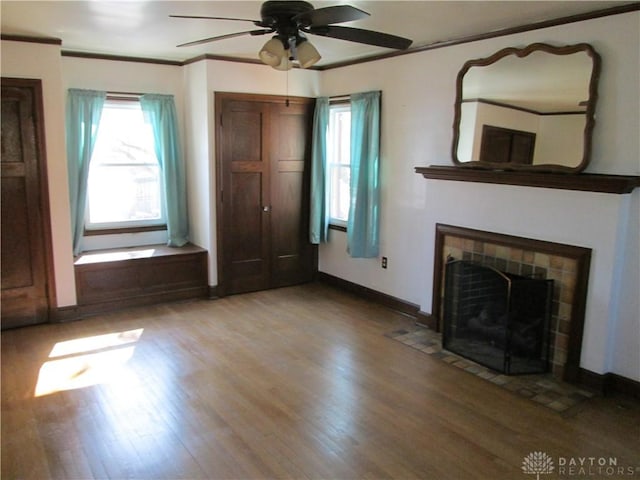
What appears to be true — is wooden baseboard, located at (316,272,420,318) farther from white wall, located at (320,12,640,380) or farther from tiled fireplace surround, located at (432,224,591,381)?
tiled fireplace surround, located at (432,224,591,381)

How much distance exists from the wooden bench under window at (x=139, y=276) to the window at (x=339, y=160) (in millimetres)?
1549

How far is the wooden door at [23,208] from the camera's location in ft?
13.5

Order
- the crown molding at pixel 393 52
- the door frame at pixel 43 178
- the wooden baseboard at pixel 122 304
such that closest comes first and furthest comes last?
the crown molding at pixel 393 52, the door frame at pixel 43 178, the wooden baseboard at pixel 122 304

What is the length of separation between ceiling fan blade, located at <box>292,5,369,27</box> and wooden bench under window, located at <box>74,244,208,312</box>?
3.05 meters

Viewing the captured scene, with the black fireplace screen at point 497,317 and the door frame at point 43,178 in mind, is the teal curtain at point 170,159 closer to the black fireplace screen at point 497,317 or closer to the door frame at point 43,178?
the door frame at point 43,178

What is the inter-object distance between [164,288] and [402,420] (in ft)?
9.81

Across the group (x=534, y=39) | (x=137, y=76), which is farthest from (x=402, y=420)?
(x=137, y=76)

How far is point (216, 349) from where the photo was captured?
3.96 metres


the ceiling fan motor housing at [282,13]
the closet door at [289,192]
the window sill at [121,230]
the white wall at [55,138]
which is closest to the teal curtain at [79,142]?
the window sill at [121,230]

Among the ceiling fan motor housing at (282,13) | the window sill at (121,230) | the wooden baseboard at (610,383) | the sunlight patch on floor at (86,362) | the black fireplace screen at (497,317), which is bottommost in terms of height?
the sunlight patch on floor at (86,362)

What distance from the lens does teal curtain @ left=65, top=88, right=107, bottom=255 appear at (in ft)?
15.6

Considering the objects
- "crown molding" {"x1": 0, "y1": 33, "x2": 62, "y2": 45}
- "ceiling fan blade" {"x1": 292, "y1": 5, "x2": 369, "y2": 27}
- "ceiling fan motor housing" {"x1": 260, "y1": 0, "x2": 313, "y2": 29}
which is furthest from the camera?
"crown molding" {"x1": 0, "y1": 33, "x2": 62, "y2": 45}

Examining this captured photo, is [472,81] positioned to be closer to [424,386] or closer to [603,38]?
[603,38]

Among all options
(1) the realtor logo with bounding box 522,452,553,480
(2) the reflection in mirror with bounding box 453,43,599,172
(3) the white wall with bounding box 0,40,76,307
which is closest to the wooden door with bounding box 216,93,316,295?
(3) the white wall with bounding box 0,40,76,307
